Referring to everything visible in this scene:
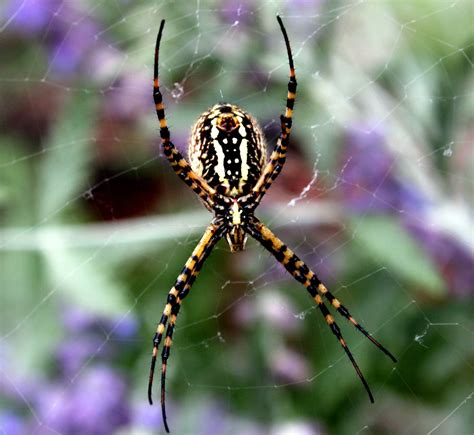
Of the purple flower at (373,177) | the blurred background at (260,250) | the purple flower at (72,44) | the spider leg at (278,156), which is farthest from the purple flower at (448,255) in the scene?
the purple flower at (72,44)

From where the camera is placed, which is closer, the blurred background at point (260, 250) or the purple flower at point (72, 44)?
the blurred background at point (260, 250)

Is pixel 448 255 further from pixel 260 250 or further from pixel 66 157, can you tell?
pixel 66 157

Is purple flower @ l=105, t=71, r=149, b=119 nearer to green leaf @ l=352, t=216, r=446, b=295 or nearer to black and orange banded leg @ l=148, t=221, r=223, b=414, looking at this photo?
black and orange banded leg @ l=148, t=221, r=223, b=414

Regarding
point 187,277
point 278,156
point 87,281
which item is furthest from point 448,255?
point 87,281

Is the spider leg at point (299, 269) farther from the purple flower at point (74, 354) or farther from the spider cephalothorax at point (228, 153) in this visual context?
the purple flower at point (74, 354)

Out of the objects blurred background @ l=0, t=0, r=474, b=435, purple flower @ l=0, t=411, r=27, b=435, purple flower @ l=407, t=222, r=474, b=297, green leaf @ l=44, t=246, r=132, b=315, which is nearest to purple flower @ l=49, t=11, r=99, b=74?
blurred background @ l=0, t=0, r=474, b=435
